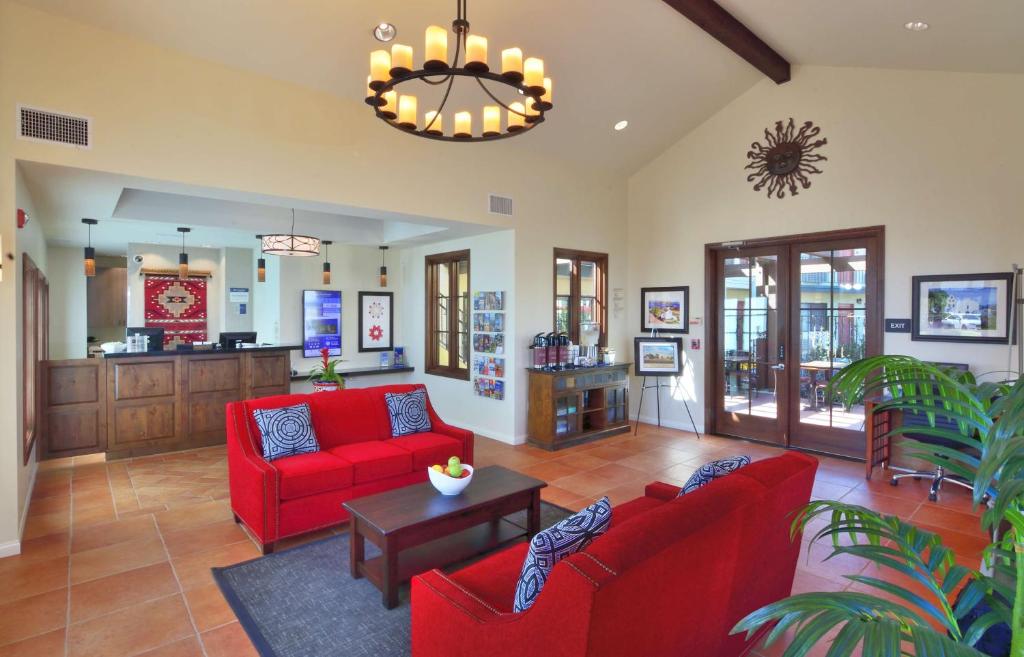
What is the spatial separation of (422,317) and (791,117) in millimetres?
5392

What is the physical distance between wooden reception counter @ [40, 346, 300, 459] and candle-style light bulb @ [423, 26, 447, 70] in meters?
5.14

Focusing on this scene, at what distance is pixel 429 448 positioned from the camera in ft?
14.7

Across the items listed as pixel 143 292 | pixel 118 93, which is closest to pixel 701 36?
pixel 118 93

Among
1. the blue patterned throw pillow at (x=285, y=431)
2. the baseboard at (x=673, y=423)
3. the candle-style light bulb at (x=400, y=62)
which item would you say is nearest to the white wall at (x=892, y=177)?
the baseboard at (x=673, y=423)

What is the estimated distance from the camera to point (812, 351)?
243 inches

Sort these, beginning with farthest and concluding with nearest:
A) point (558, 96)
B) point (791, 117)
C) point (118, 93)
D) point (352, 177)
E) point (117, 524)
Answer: point (791, 117) < point (558, 96) < point (352, 177) < point (117, 524) < point (118, 93)

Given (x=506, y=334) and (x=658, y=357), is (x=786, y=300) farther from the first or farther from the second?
(x=506, y=334)

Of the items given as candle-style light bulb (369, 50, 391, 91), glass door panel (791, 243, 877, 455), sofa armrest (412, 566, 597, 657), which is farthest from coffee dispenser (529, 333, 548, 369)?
sofa armrest (412, 566, 597, 657)

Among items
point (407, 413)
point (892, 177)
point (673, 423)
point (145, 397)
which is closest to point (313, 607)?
point (407, 413)

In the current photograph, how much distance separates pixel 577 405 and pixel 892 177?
4.08m

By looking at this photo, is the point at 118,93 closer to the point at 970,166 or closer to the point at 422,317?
the point at 422,317

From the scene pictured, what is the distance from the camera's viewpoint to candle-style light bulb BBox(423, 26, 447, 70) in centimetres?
263

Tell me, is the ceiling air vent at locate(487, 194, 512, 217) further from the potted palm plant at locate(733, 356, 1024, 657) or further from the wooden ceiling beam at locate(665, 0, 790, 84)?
the potted palm plant at locate(733, 356, 1024, 657)

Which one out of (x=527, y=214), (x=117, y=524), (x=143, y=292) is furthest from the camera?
(x=143, y=292)
